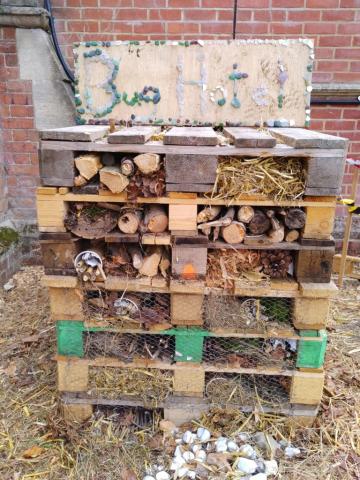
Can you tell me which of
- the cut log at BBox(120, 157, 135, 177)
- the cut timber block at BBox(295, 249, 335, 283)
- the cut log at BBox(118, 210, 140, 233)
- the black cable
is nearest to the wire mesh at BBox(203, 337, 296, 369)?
the cut timber block at BBox(295, 249, 335, 283)

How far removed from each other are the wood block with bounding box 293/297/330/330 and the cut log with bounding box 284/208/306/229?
1.22 ft

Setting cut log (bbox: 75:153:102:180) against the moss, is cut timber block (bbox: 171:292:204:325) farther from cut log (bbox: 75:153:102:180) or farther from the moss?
the moss

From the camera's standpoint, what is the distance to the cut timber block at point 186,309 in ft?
6.77

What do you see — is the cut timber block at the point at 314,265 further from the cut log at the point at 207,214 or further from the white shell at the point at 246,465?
the white shell at the point at 246,465

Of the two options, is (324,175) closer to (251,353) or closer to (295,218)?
(295,218)

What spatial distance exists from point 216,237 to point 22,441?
1.46 m

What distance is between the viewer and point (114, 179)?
1876 millimetres

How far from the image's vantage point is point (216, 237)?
200 cm

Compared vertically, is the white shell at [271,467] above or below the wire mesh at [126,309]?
below

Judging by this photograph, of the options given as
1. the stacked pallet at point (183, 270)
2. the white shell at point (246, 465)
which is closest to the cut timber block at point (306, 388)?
the stacked pallet at point (183, 270)

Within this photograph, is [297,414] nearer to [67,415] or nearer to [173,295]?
[173,295]

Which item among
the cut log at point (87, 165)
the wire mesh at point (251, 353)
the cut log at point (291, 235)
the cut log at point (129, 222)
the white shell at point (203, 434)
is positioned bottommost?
the white shell at point (203, 434)

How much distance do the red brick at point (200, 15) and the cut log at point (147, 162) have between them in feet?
8.76

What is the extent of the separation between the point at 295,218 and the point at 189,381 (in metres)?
0.99
